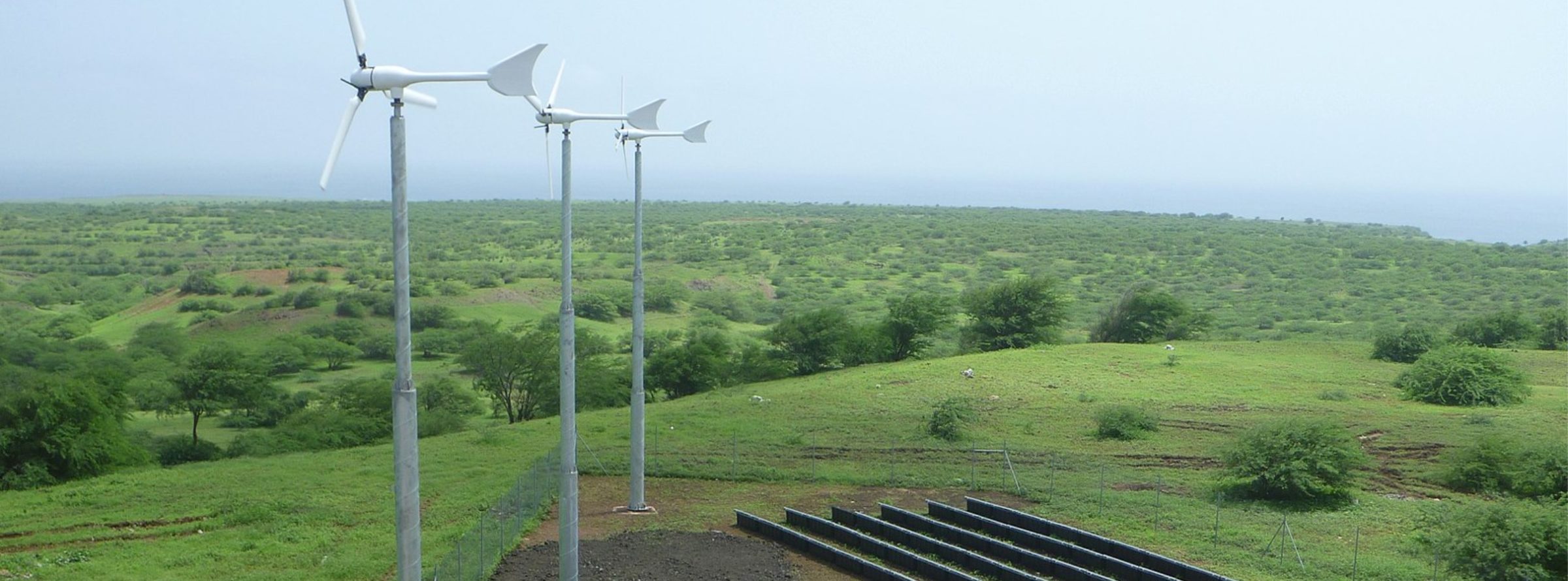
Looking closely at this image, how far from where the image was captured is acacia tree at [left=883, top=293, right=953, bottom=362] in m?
60.6

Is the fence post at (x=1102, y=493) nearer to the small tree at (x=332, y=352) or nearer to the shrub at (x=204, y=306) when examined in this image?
the small tree at (x=332, y=352)

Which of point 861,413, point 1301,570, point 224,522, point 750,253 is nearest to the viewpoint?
point 1301,570

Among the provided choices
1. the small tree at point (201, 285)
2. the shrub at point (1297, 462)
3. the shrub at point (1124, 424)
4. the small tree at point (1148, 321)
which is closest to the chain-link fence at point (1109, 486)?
the shrub at point (1297, 462)

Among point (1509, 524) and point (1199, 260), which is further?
point (1199, 260)

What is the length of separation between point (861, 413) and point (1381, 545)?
20042mm

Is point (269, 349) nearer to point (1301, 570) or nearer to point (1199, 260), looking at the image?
point (1301, 570)

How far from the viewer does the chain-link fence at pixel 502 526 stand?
21.5 metres

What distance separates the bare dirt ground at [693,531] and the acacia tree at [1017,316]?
33.1 metres

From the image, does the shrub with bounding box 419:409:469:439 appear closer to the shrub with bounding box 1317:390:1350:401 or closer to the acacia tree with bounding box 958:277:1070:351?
the acacia tree with bounding box 958:277:1070:351

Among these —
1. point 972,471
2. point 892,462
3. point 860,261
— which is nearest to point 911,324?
point 892,462

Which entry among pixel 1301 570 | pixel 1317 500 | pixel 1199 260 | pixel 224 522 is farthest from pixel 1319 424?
pixel 1199 260

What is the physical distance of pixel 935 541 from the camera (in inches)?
939

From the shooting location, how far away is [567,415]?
17.8m

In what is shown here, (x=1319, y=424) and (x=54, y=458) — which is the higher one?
(x=1319, y=424)
